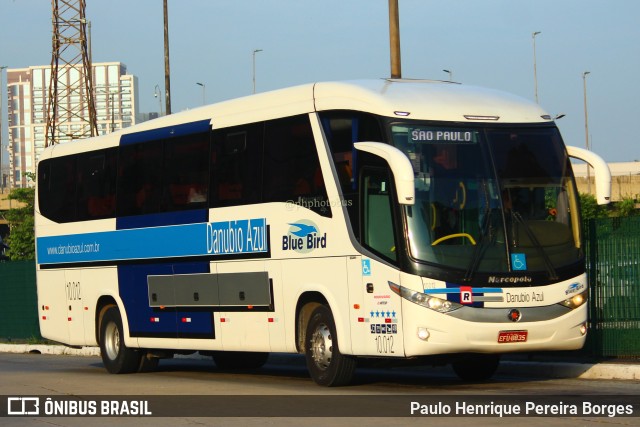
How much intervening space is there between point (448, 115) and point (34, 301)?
20402 millimetres

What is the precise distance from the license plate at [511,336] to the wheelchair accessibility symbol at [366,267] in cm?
170

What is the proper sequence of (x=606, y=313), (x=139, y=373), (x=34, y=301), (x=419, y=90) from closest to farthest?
(x=419, y=90), (x=606, y=313), (x=139, y=373), (x=34, y=301)

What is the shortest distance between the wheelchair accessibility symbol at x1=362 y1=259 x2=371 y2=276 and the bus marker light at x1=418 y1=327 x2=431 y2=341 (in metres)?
1.06

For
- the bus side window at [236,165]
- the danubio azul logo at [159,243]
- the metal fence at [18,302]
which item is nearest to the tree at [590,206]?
the metal fence at [18,302]

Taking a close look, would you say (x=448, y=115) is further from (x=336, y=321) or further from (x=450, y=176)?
(x=336, y=321)

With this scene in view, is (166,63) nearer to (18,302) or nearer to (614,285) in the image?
(18,302)

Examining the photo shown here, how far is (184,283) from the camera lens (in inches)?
733

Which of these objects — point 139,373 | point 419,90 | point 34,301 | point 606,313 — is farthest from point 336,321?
point 34,301

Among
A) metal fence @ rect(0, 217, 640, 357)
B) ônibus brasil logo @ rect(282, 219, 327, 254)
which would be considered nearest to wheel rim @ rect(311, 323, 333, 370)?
ônibus brasil logo @ rect(282, 219, 327, 254)

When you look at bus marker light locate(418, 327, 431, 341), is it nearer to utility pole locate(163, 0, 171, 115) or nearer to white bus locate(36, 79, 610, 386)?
white bus locate(36, 79, 610, 386)

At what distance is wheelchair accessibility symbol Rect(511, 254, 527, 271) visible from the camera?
14.2 m

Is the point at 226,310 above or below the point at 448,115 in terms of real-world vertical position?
below

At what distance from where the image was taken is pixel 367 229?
1472 cm

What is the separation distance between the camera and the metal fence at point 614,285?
56.1ft
